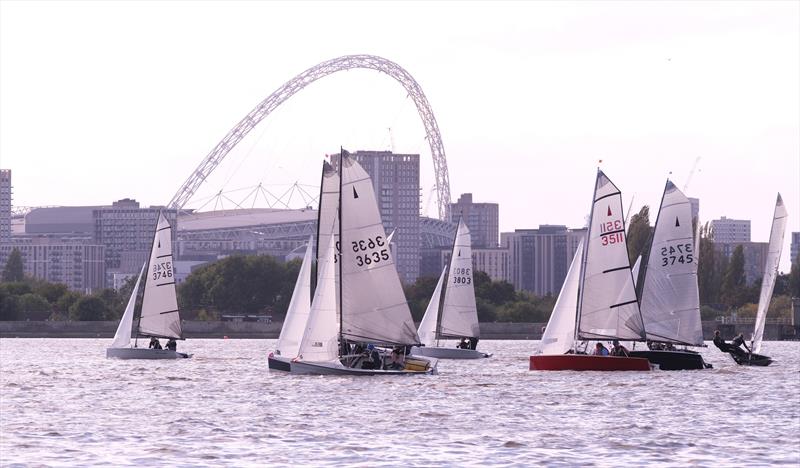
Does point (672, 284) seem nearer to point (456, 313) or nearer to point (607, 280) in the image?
point (607, 280)

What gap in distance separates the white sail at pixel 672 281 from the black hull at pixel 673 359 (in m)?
1.09

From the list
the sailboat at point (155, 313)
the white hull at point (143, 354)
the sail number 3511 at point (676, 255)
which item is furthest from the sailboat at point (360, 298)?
the sailboat at point (155, 313)

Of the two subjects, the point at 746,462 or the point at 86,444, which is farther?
the point at 86,444

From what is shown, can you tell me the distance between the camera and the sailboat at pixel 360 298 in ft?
237

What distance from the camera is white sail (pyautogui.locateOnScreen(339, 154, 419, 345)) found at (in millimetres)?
72375

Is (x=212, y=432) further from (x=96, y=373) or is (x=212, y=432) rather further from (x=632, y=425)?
(x=96, y=373)

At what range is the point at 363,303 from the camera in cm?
7231

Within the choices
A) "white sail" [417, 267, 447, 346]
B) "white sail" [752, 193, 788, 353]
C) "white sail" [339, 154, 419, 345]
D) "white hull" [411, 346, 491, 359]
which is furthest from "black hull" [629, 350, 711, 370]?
"white sail" [417, 267, 447, 346]

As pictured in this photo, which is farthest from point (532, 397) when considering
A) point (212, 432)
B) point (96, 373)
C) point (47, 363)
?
point (47, 363)

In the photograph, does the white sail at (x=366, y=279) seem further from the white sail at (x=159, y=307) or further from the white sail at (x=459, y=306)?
the white sail at (x=459, y=306)

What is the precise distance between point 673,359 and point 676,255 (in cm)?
582

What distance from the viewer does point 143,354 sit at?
3994 inches

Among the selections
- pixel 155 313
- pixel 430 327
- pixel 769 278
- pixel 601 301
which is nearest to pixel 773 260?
pixel 769 278

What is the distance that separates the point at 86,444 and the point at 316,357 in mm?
26952
